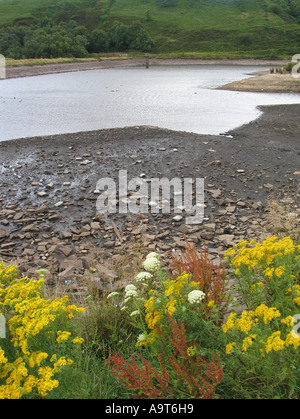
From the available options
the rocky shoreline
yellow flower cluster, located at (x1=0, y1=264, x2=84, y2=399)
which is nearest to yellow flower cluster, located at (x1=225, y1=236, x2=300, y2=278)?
yellow flower cluster, located at (x1=0, y1=264, x2=84, y2=399)

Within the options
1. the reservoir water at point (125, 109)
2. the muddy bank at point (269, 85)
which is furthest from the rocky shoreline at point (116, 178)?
the muddy bank at point (269, 85)

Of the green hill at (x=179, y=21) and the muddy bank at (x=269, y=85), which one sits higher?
the green hill at (x=179, y=21)

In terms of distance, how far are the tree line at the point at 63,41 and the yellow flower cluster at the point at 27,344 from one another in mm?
61277

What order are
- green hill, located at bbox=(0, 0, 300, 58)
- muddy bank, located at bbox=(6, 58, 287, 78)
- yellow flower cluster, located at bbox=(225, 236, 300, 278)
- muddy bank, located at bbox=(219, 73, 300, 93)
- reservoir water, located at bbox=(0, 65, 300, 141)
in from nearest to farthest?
1. yellow flower cluster, located at bbox=(225, 236, 300, 278)
2. reservoir water, located at bbox=(0, 65, 300, 141)
3. muddy bank, located at bbox=(219, 73, 300, 93)
4. muddy bank, located at bbox=(6, 58, 287, 78)
5. green hill, located at bbox=(0, 0, 300, 58)

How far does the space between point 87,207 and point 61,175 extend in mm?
1716

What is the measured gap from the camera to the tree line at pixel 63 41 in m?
58.3

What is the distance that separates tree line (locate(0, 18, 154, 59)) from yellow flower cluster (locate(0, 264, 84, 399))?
61.3 meters

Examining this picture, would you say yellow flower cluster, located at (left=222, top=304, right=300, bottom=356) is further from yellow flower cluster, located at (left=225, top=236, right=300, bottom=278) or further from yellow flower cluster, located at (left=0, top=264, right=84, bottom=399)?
yellow flower cluster, located at (left=0, top=264, right=84, bottom=399)

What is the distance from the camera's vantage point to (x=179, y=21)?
118m

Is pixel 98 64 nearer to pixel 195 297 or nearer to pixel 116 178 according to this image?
pixel 116 178

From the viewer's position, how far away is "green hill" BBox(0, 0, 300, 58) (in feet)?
303

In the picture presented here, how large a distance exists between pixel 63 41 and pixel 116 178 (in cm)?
6122

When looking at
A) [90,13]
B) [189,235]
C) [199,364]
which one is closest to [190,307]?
[199,364]

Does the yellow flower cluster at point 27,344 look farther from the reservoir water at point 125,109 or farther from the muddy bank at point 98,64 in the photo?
the muddy bank at point 98,64
